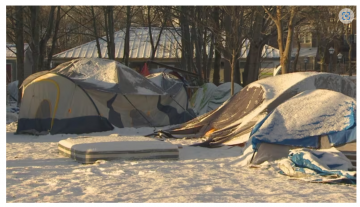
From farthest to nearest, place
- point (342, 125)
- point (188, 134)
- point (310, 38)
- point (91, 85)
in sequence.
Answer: point (310, 38) < point (91, 85) < point (188, 134) < point (342, 125)

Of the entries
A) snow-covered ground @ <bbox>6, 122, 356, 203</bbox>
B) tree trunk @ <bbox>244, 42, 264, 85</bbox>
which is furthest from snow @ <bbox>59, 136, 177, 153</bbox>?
tree trunk @ <bbox>244, 42, 264, 85</bbox>

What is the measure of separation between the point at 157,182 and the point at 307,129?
320cm

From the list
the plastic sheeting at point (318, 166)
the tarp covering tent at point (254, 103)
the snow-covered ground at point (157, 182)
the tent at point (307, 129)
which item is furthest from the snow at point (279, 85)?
the plastic sheeting at point (318, 166)

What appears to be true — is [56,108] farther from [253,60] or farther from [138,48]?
[138,48]

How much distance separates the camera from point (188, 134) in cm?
1273

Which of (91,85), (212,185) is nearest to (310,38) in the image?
(91,85)

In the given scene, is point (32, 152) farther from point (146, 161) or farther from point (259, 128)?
point (259, 128)

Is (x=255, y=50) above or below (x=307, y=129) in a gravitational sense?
above

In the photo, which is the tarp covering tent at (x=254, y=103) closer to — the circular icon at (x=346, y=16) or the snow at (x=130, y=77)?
the circular icon at (x=346, y=16)

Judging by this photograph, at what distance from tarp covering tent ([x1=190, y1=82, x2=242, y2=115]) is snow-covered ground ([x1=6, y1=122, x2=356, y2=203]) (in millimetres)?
10096

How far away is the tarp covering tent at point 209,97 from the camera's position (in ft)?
65.5

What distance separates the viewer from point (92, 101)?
14086 mm

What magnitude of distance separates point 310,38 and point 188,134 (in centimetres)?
Answer: 3955

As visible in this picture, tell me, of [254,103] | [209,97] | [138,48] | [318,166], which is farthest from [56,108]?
[138,48]
